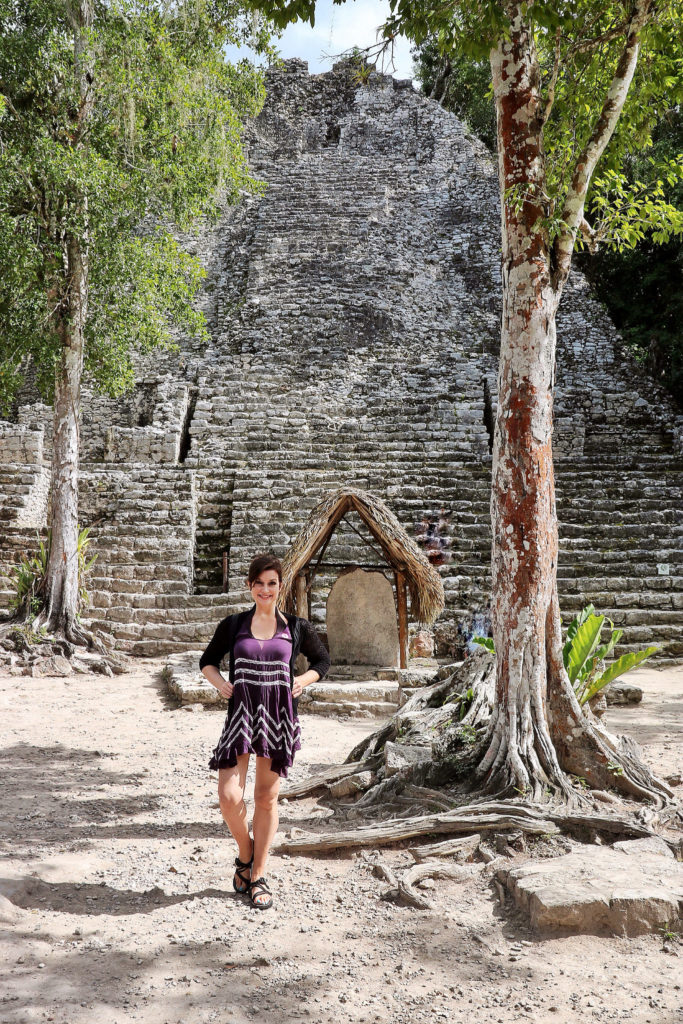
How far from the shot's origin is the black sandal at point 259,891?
9.92ft

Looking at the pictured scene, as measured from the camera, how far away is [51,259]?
9.00m

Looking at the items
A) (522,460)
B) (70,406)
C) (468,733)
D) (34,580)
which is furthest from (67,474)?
(522,460)

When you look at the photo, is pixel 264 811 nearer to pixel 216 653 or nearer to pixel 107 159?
pixel 216 653

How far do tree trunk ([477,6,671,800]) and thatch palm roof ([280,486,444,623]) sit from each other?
9.63 ft

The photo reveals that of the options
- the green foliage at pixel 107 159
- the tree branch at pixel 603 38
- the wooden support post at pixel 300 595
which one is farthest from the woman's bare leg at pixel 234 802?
the green foliage at pixel 107 159

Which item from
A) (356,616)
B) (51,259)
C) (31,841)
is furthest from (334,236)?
(31,841)

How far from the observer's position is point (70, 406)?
9.05 meters

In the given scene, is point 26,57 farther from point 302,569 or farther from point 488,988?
point 488,988

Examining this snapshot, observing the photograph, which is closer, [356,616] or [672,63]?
[672,63]

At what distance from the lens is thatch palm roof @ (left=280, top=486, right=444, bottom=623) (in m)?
7.06

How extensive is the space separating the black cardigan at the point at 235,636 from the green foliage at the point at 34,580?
19.9ft

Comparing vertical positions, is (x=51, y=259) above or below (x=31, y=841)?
above

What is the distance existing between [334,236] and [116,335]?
424 inches

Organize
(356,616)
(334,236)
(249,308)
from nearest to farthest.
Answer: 1. (356,616)
2. (249,308)
3. (334,236)
